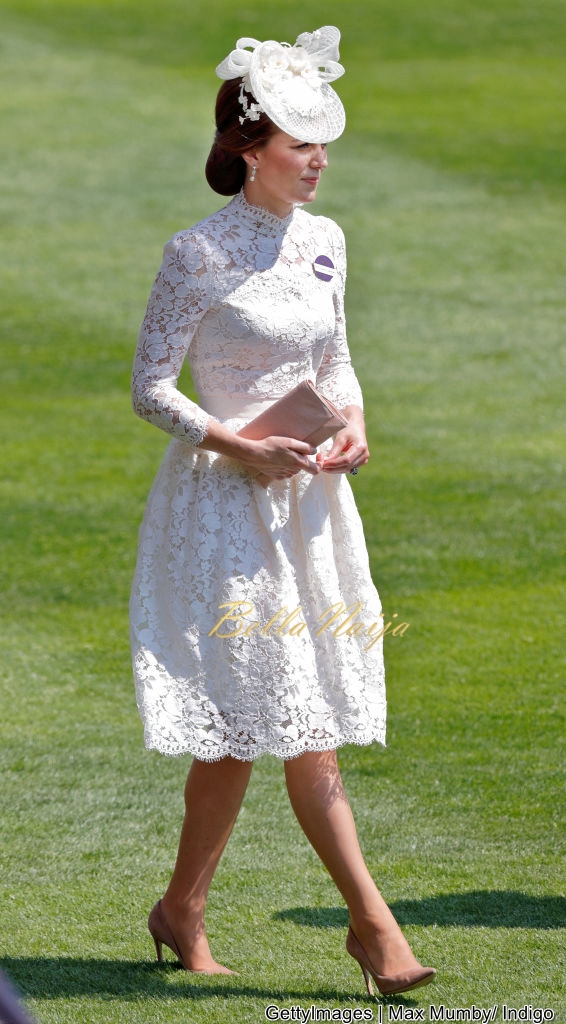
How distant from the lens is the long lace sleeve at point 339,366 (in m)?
3.94

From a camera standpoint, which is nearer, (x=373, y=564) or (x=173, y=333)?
(x=173, y=333)

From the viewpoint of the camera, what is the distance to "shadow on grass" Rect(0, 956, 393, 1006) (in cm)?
384

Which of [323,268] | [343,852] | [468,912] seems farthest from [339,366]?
[468,912]

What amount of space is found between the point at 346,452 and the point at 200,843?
1.03 metres

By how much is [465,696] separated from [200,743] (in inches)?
118

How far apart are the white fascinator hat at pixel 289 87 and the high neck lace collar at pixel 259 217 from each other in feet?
0.64

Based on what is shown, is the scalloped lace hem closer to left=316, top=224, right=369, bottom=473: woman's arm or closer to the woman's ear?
left=316, top=224, right=369, bottom=473: woman's arm

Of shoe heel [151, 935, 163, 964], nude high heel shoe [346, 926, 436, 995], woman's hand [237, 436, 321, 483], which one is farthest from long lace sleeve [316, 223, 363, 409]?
shoe heel [151, 935, 163, 964]

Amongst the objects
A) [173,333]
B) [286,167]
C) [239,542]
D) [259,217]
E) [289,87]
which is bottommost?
[239,542]

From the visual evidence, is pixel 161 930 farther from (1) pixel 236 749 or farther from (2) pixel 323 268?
(2) pixel 323 268

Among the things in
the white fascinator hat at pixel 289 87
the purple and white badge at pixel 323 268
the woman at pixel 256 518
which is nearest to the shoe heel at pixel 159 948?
the woman at pixel 256 518

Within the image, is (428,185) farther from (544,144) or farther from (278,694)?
(278,694)

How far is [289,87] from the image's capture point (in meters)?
3.71

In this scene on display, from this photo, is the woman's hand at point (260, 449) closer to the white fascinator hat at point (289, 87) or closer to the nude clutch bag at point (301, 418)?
the nude clutch bag at point (301, 418)
